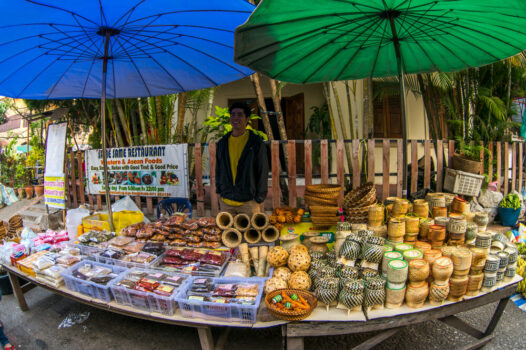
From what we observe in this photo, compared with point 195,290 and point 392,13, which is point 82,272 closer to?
point 195,290

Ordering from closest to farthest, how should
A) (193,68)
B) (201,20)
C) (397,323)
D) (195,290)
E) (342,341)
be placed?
(397,323) < (195,290) < (201,20) < (342,341) < (193,68)

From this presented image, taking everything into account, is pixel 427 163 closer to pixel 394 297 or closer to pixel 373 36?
pixel 373 36

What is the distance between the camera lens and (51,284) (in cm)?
288

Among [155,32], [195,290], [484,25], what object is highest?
[155,32]

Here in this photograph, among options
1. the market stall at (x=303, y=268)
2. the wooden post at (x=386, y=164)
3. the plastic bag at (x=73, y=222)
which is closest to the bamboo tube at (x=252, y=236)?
the market stall at (x=303, y=268)

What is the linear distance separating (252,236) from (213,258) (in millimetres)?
500

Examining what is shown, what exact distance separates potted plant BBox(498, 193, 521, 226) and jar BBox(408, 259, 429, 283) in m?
4.26

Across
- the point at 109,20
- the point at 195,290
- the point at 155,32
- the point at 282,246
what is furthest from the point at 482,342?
the point at 109,20

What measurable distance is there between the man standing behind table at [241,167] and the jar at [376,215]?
115 cm

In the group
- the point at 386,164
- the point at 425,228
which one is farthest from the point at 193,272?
the point at 386,164

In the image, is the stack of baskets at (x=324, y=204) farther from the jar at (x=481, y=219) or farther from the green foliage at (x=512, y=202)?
the green foliage at (x=512, y=202)

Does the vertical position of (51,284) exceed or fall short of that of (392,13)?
it falls short

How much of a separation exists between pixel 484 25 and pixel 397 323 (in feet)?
7.62

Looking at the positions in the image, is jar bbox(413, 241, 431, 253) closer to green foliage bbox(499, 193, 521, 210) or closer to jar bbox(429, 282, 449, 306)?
jar bbox(429, 282, 449, 306)
